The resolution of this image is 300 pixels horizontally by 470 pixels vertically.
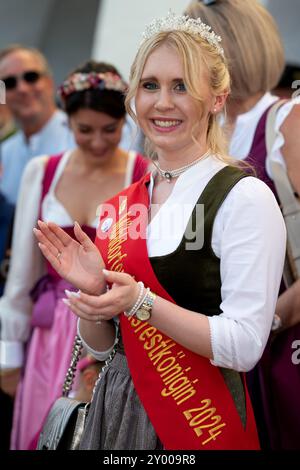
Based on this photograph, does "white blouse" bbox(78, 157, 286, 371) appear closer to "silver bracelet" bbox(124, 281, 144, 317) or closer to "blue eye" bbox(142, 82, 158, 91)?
"silver bracelet" bbox(124, 281, 144, 317)

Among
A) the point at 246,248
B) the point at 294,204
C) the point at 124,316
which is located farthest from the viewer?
the point at 294,204

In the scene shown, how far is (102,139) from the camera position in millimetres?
2951

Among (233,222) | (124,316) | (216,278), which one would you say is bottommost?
(124,316)

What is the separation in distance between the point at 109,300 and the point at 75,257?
0.20 m

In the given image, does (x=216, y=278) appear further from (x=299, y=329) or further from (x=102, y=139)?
(x=102, y=139)

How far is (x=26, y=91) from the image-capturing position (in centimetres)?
420

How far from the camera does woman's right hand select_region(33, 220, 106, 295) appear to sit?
1.74 m

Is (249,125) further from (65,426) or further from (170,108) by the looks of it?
(65,426)

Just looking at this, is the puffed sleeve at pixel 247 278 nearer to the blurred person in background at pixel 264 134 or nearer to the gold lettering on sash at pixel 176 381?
the gold lettering on sash at pixel 176 381

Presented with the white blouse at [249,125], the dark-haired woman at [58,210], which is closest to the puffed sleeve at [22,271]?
the dark-haired woman at [58,210]

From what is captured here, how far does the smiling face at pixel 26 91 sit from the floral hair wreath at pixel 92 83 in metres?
1.21

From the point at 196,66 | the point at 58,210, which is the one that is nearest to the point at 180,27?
the point at 196,66

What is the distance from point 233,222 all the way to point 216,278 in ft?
0.45
